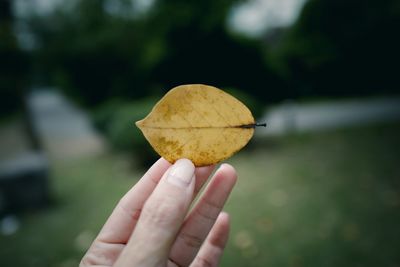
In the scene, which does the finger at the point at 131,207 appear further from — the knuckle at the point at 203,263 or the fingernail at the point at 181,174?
the knuckle at the point at 203,263

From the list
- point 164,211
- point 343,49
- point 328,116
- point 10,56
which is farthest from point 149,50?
point 164,211

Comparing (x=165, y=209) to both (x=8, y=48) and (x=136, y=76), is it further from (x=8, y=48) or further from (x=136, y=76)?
(x=136, y=76)

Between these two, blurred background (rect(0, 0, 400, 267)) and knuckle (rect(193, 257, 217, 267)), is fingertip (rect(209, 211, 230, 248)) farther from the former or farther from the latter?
blurred background (rect(0, 0, 400, 267))

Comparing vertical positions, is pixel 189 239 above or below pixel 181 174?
below

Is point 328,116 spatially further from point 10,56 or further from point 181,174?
point 181,174

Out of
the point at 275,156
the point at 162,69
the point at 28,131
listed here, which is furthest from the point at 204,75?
the point at 28,131

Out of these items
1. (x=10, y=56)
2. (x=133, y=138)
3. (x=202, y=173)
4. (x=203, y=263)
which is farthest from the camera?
(x=10, y=56)

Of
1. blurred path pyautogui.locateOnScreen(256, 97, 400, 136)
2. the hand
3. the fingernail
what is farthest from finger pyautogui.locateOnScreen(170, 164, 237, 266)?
blurred path pyautogui.locateOnScreen(256, 97, 400, 136)
